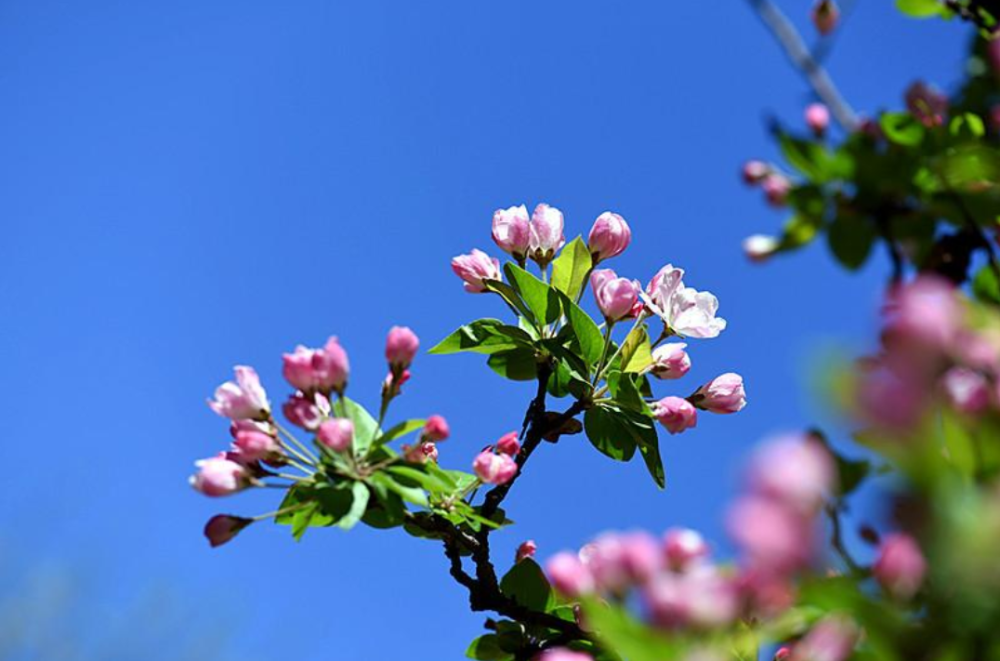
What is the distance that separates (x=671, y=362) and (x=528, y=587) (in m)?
0.47

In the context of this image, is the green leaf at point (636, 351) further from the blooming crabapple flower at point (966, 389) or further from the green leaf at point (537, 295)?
the blooming crabapple flower at point (966, 389)

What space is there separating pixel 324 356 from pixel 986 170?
872 millimetres

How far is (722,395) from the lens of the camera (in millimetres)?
1793

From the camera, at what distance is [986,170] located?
3.02ft

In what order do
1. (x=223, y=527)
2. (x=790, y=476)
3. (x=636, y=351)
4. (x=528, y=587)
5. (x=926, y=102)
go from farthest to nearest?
(x=636, y=351) < (x=528, y=587) < (x=223, y=527) < (x=926, y=102) < (x=790, y=476)

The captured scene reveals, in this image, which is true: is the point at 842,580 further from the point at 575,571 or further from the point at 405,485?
the point at 405,485

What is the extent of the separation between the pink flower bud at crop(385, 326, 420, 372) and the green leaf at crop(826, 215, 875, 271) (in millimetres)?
687

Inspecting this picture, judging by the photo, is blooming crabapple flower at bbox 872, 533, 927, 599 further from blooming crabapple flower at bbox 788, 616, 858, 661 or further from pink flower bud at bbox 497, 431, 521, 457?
pink flower bud at bbox 497, 431, 521, 457

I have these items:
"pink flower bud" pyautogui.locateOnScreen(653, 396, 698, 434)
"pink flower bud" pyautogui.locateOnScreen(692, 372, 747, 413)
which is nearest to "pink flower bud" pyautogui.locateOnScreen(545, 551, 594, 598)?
"pink flower bud" pyautogui.locateOnScreen(653, 396, 698, 434)

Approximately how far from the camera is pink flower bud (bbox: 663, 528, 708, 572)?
85cm

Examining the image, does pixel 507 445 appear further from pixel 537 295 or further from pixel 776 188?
pixel 776 188

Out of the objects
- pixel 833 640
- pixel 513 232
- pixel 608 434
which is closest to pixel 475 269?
pixel 513 232

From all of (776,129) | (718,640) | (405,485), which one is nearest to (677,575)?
(718,640)

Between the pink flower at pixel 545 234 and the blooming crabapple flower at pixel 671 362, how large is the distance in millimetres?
279
